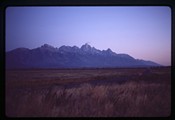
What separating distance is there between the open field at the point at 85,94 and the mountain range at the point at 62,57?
0.06m

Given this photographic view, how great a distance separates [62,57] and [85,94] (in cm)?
40

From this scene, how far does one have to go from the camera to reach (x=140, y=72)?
2.87 meters

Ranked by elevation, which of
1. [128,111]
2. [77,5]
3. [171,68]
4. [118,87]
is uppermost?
[77,5]

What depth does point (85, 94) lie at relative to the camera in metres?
2.88

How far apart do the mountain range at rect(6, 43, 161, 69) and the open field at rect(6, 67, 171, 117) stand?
0.18 ft

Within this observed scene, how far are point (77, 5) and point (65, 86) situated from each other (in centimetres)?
74

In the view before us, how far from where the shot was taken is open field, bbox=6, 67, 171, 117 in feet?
9.25

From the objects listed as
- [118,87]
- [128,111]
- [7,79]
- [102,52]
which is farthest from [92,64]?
[7,79]

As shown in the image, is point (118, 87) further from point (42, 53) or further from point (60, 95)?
point (42, 53)

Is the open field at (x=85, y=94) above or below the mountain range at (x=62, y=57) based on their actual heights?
below

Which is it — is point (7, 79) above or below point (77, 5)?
below

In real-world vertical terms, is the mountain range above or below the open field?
above

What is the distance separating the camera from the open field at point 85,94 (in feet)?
9.25
